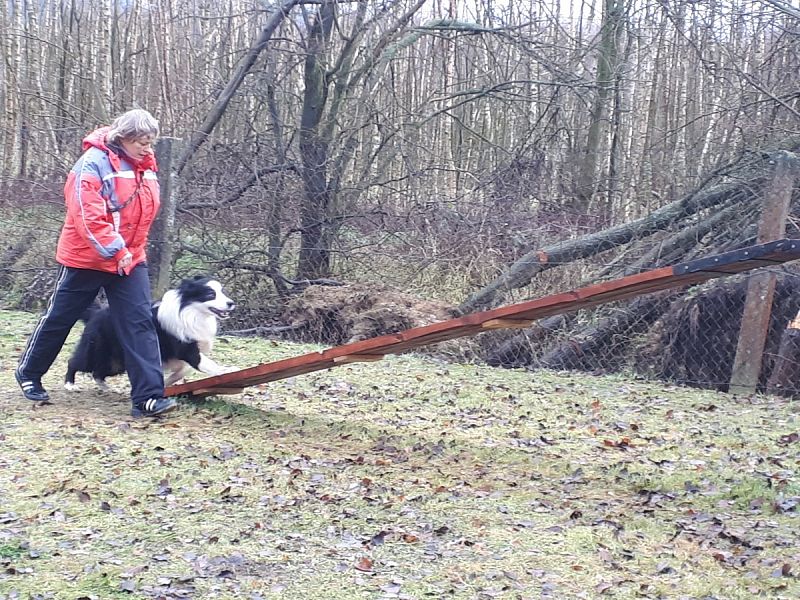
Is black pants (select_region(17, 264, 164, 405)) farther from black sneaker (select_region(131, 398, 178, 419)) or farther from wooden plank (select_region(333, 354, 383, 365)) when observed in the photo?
wooden plank (select_region(333, 354, 383, 365))

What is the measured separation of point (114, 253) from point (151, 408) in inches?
41.2

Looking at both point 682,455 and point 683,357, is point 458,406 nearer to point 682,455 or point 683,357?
point 682,455

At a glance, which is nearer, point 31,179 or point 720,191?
point 720,191

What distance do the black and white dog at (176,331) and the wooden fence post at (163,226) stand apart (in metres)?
2.65

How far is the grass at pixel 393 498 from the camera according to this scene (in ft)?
11.5

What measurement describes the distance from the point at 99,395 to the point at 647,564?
428 centimetres

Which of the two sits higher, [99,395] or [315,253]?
[315,253]

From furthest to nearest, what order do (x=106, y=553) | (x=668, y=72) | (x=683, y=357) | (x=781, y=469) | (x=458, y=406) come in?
(x=668, y=72) → (x=683, y=357) → (x=458, y=406) → (x=781, y=469) → (x=106, y=553)

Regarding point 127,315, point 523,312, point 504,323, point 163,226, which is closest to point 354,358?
point 504,323

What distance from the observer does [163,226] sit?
8.98 meters

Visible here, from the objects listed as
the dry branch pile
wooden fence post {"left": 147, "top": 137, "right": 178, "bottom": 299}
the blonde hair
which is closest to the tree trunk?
the dry branch pile

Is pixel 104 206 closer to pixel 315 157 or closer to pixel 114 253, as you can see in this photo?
pixel 114 253

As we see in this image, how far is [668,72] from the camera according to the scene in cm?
1333

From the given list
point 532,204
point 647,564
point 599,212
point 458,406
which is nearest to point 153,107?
point 532,204
